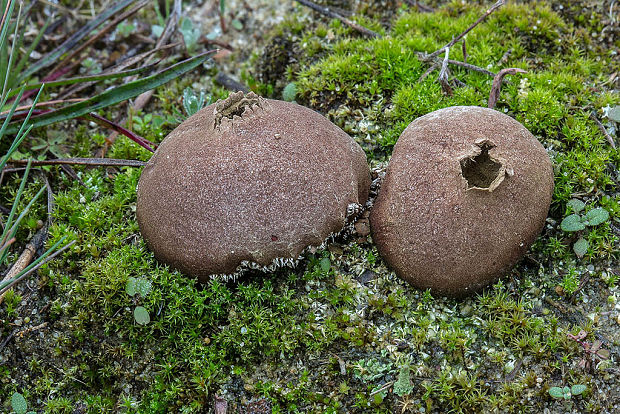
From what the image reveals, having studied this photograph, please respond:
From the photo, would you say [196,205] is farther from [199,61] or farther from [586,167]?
[586,167]

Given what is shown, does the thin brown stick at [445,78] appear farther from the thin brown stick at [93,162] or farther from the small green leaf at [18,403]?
the small green leaf at [18,403]

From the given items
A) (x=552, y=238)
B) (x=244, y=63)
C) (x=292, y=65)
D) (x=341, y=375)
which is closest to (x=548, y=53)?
(x=552, y=238)

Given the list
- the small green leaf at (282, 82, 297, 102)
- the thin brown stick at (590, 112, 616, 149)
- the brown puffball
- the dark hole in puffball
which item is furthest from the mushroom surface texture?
the thin brown stick at (590, 112, 616, 149)

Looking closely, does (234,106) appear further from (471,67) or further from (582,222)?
(582,222)

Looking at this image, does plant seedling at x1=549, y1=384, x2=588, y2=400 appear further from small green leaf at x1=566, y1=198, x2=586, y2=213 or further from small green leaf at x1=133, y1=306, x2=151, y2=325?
small green leaf at x1=133, y1=306, x2=151, y2=325

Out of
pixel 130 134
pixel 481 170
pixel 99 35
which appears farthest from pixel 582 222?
pixel 99 35

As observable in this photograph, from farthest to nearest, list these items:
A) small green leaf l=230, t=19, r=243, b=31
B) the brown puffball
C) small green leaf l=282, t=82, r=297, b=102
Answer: small green leaf l=230, t=19, r=243, b=31
small green leaf l=282, t=82, r=297, b=102
the brown puffball

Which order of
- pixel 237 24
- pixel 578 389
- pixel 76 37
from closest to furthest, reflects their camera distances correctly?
pixel 578 389, pixel 76 37, pixel 237 24
